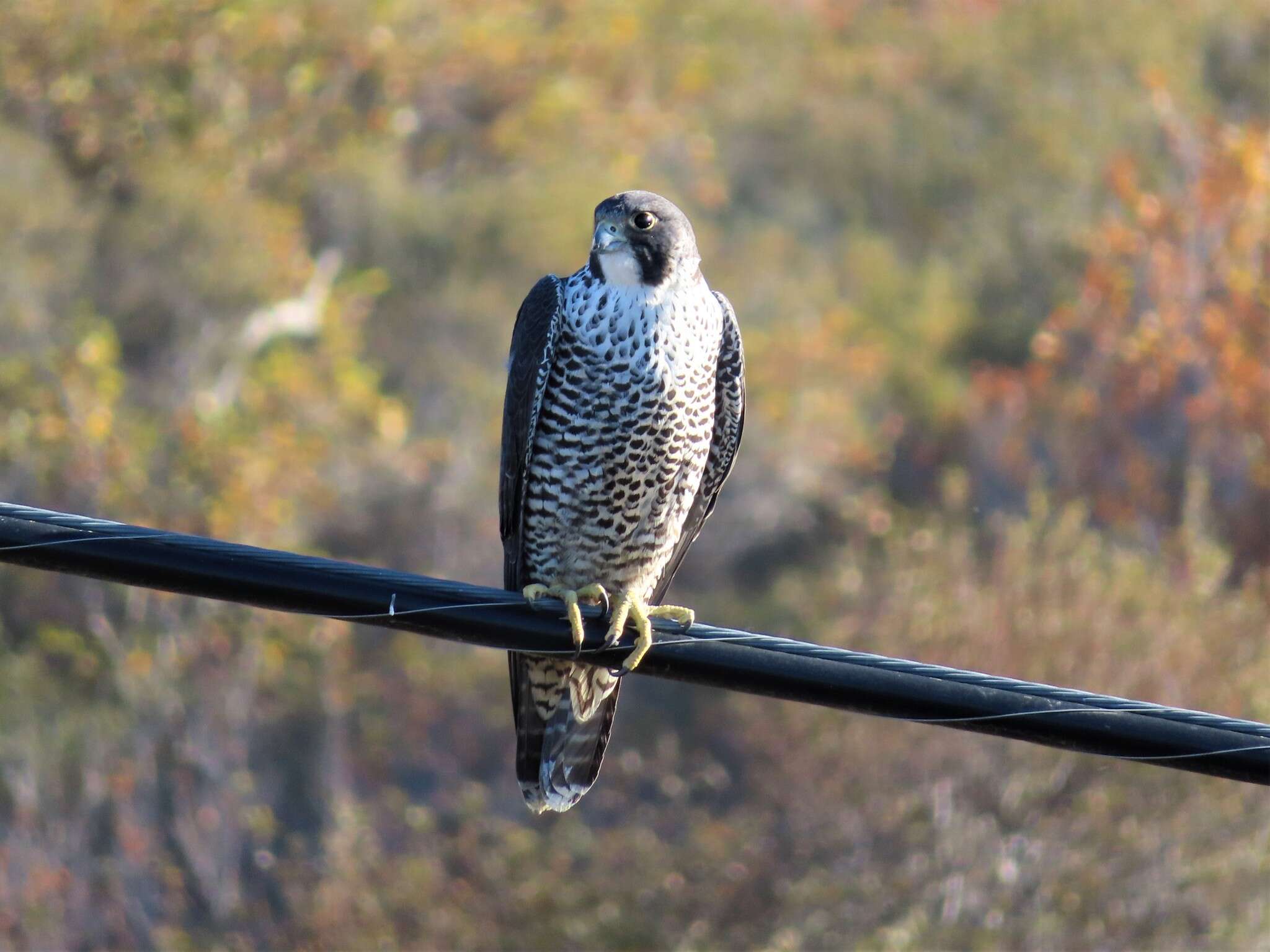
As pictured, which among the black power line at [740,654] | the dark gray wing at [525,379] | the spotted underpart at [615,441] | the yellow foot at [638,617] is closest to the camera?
the black power line at [740,654]

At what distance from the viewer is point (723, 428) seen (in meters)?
5.71

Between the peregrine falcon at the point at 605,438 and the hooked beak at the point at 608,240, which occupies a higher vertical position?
the hooked beak at the point at 608,240

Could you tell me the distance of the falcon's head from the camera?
5.31m

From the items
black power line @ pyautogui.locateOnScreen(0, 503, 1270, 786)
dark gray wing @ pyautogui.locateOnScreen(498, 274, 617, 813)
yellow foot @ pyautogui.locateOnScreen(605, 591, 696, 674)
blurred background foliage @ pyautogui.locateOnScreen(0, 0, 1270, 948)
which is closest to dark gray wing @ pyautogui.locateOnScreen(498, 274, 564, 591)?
dark gray wing @ pyautogui.locateOnScreen(498, 274, 617, 813)

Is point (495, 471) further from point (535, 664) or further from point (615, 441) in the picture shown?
point (615, 441)

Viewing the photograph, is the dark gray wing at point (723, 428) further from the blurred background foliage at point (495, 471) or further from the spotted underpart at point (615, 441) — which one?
the blurred background foliage at point (495, 471)

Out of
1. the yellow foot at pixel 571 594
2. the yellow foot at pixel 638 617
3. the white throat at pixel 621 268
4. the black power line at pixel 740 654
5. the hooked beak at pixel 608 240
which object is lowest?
the black power line at pixel 740 654

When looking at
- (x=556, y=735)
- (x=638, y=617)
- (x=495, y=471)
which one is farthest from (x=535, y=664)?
(x=495, y=471)

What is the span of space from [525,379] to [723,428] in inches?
26.1

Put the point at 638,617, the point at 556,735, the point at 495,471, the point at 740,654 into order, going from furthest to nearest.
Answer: the point at 495,471, the point at 556,735, the point at 638,617, the point at 740,654

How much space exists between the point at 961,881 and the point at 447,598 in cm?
820

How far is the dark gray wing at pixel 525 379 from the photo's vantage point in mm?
5367

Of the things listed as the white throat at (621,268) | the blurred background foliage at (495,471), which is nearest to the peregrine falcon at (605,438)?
the white throat at (621,268)

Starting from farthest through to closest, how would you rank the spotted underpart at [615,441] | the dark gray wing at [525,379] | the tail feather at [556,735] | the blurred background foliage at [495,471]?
1. the blurred background foliage at [495,471]
2. the tail feather at [556,735]
3. the dark gray wing at [525,379]
4. the spotted underpart at [615,441]
